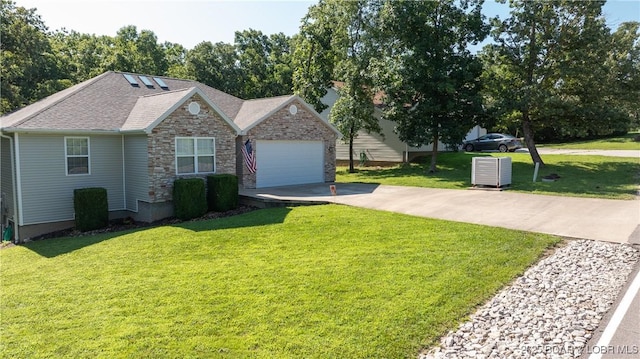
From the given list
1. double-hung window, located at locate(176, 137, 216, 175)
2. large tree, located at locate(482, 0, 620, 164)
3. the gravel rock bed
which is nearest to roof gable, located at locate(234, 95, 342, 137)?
double-hung window, located at locate(176, 137, 216, 175)

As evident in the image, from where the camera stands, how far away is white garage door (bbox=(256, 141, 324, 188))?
690 inches

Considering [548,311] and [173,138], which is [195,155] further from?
[548,311]

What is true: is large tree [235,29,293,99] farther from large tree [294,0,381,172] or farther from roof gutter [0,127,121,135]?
roof gutter [0,127,121,135]

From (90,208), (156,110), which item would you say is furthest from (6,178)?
(156,110)

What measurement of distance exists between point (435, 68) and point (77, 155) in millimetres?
15611

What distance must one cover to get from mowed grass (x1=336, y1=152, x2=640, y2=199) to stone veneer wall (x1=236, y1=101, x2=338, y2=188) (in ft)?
6.73

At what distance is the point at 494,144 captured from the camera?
98.2 feet

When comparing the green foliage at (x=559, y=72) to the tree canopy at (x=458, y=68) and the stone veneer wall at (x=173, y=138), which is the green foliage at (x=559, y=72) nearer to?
the tree canopy at (x=458, y=68)

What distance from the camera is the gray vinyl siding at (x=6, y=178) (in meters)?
12.9

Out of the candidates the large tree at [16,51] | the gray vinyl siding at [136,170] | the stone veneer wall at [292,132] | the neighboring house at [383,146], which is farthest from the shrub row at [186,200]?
the neighboring house at [383,146]

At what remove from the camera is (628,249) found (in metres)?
7.59

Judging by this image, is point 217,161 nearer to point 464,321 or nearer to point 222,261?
point 222,261

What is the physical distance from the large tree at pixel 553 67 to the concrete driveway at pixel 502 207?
23.3 ft

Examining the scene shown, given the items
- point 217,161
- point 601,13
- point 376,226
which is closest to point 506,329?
point 376,226
